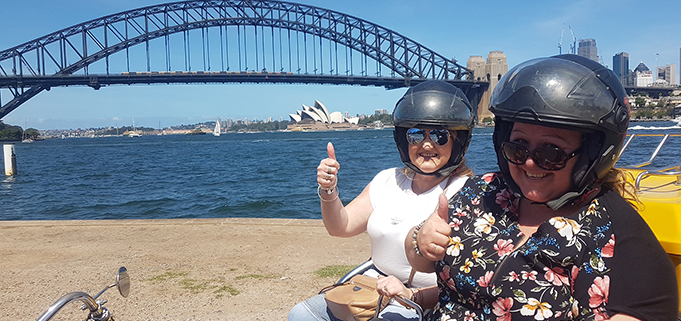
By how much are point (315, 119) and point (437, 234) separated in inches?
4649

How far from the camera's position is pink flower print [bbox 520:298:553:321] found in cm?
134

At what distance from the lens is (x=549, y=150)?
140 cm

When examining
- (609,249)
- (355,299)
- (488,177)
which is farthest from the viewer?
(355,299)

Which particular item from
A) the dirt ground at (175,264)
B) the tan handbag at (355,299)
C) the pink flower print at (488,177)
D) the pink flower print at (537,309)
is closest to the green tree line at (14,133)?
the dirt ground at (175,264)

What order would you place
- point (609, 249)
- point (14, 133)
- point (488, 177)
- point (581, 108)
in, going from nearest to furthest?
point (609, 249), point (581, 108), point (488, 177), point (14, 133)

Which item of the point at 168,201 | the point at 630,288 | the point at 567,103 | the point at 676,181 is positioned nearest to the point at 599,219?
A: the point at 630,288

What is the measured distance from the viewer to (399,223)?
2.12m

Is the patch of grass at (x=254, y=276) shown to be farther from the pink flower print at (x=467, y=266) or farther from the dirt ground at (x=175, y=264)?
the pink flower print at (x=467, y=266)

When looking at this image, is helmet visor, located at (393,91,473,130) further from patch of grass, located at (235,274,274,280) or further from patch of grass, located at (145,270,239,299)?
patch of grass, located at (235,274,274,280)

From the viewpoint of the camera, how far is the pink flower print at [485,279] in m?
1.44

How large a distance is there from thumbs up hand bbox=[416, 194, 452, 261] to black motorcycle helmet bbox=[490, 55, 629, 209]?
30 centimetres

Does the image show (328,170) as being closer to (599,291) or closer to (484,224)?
(484,224)

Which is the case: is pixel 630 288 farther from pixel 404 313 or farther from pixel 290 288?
pixel 290 288

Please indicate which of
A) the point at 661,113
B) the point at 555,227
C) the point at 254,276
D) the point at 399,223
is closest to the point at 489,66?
the point at 661,113
